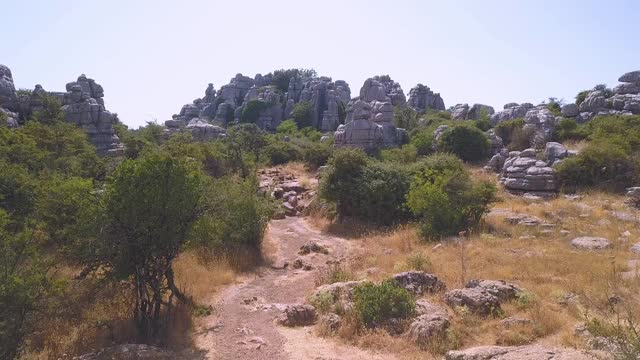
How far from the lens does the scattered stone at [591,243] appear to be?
13867 millimetres

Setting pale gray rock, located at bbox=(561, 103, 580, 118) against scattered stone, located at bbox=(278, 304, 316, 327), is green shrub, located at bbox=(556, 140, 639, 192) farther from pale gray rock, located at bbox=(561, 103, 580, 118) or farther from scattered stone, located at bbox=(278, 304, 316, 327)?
scattered stone, located at bbox=(278, 304, 316, 327)

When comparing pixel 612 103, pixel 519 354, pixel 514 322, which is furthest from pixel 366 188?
pixel 612 103

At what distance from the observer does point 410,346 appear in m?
7.69

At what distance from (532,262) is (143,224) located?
1006 centimetres

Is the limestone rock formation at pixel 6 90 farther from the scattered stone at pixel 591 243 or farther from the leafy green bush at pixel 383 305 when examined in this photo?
the scattered stone at pixel 591 243

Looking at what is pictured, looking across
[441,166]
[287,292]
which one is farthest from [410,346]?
Answer: [441,166]

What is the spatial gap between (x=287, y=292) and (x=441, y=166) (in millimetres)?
11856

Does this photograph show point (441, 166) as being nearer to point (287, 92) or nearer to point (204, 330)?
point (204, 330)

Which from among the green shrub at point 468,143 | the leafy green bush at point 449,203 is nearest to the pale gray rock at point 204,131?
the green shrub at point 468,143

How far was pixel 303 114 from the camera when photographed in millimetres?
65875

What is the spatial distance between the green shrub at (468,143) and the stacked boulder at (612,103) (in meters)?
10.1

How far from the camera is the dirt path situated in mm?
8047

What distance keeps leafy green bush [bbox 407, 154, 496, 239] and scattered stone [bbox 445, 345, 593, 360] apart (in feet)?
31.7

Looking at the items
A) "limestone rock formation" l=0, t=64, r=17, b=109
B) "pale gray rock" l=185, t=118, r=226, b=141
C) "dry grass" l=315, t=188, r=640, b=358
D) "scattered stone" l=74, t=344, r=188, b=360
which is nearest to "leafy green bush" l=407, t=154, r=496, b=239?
"dry grass" l=315, t=188, r=640, b=358
